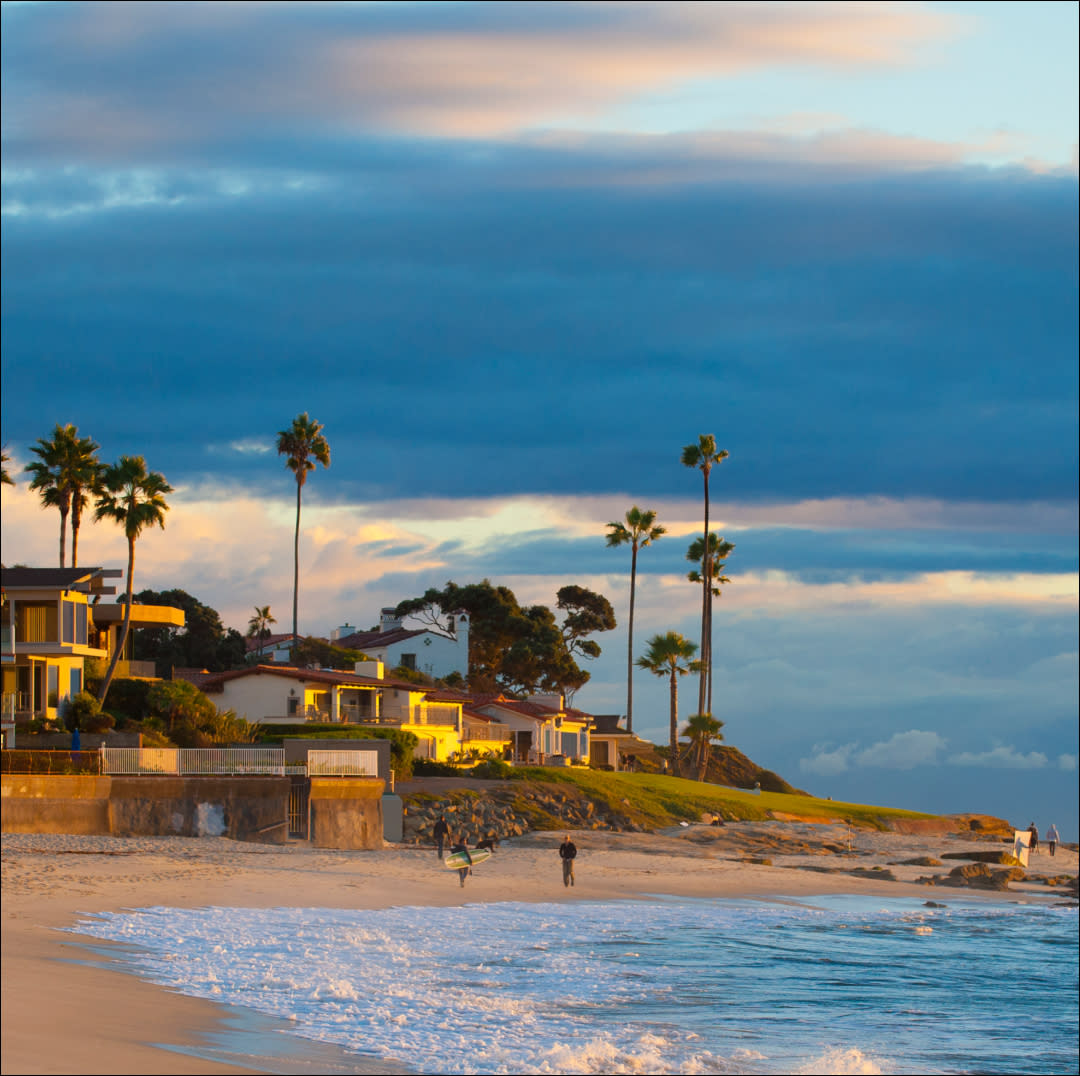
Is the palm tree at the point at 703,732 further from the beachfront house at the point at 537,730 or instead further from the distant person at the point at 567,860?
the distant person at the point at 567,860

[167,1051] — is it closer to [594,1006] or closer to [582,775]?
[594,1006]

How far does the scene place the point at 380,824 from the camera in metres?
50.0

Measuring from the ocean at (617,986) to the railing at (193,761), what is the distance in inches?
459

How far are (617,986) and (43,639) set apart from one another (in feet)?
142

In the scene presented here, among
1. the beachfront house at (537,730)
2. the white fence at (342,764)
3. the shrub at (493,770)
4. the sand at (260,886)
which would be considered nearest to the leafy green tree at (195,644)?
the beachfront house at (537,730)

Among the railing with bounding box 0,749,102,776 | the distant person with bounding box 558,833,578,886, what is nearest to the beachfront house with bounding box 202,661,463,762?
the railing with bounding box 0,749,102,776

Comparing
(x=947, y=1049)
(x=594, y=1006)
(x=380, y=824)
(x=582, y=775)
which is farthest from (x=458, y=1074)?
(x=582, y=775)

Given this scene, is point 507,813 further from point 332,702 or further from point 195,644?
point 195,644

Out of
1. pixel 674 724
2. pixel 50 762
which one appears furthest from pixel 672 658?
pixel 50 762

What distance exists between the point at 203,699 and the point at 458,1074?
4831 cm

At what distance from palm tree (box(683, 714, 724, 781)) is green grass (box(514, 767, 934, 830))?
6.18m

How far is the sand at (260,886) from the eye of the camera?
634 inches

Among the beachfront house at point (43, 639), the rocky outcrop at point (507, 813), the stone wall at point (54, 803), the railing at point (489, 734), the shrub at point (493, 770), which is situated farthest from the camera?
the railing at point (489, 734)

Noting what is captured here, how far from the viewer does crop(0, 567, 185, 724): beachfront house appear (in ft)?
203
